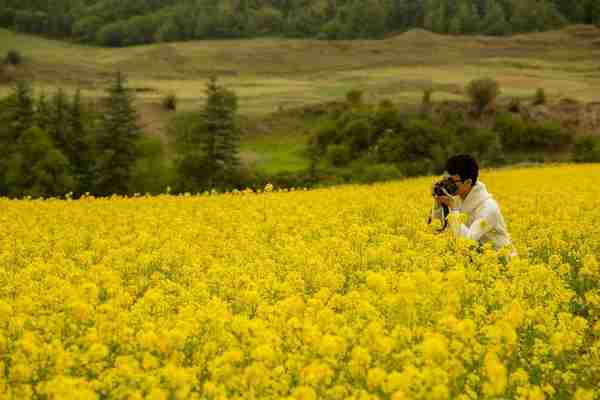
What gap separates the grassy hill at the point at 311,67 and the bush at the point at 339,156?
13.4 metres

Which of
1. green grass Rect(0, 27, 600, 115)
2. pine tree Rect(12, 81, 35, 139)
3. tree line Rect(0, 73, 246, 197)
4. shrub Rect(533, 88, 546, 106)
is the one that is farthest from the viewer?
green grass Rect(0, 27, 600, 115)

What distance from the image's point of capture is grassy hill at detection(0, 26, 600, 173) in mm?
99938

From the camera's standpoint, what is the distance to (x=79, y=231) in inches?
470

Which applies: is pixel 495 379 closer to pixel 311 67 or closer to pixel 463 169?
pixel 463 169

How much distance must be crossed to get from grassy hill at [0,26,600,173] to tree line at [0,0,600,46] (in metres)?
9.10

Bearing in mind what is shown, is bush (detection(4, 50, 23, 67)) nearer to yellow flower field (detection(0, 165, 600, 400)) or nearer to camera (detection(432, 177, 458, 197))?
yellow flower field (detection(0, 165, 600, 400))

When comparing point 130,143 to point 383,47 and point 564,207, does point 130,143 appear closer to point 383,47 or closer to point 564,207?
point 564,207

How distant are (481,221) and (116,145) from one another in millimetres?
47441

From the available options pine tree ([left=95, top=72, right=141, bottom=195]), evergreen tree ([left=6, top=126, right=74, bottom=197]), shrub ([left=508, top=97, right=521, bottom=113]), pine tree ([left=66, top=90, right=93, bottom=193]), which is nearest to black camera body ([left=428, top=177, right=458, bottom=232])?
evergreen tree ([left=6, top=126, right=74, bottom=197])

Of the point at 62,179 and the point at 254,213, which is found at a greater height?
the point at 254,213

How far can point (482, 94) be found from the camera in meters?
87.0

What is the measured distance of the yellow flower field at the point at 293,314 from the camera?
577cm

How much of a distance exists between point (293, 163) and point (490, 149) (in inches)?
713

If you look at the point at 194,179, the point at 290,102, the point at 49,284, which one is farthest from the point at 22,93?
the point at 49,284
